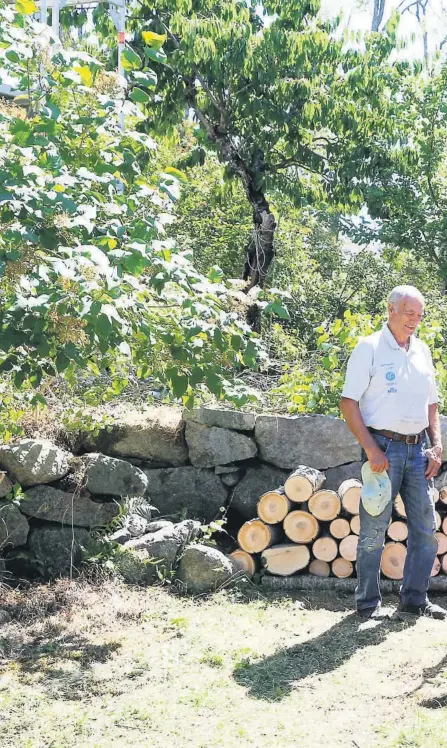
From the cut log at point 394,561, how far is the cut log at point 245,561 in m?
0.76

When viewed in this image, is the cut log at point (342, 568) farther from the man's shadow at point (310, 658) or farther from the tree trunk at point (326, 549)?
the man's shadow at point (310, 658)

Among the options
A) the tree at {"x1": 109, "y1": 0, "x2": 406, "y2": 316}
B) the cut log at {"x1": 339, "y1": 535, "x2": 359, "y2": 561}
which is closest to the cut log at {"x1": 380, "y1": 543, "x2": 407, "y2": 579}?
the cut log at {"x1": 339, "y1": 535, "x2": 359, "y2": 561}

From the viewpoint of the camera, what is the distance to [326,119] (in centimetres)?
935

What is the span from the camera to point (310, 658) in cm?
419

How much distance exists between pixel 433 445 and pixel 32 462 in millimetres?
2398

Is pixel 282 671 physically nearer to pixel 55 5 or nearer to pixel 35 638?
pixel 35 638

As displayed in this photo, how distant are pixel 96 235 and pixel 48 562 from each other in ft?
9.03

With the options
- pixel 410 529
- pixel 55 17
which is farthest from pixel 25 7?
pixel 55 17

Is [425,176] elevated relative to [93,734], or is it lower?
elevated

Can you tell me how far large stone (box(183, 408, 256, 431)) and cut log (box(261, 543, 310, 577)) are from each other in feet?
3.18

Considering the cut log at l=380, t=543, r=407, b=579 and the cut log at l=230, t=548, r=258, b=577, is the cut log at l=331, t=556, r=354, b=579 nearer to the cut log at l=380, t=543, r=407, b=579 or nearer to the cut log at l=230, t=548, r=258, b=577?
the cut log at l=380, t=543, r=407, b=579

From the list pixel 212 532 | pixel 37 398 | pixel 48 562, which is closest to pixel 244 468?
pixel 212 532

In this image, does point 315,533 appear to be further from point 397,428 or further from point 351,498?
point 397,428

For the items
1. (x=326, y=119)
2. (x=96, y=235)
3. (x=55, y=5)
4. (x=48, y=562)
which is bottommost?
(x=48, y=562)
